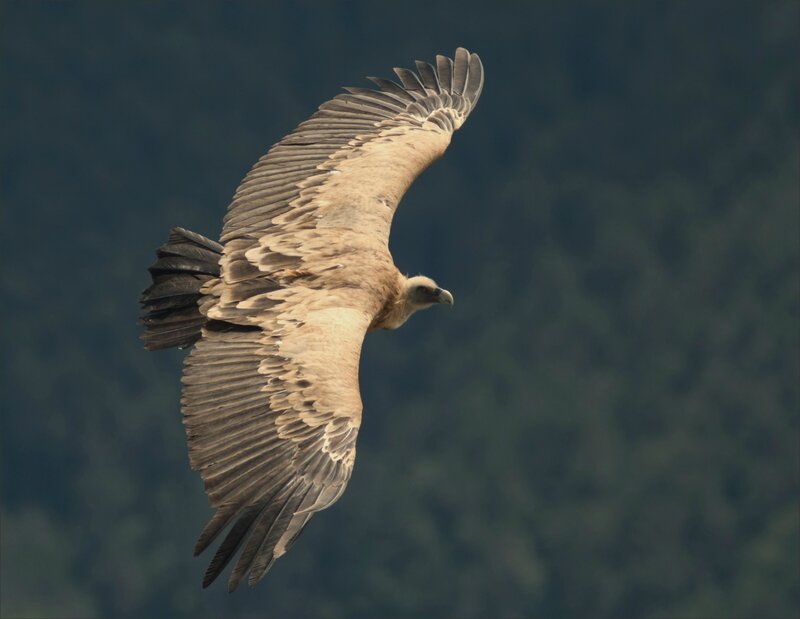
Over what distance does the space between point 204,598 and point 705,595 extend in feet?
77.8

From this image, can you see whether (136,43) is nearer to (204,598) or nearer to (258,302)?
(204,598)

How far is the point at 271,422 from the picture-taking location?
59.5ft

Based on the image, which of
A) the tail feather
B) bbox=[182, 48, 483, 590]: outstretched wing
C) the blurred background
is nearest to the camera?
bbox=[182, 48, 483, 590]: outstretched wing

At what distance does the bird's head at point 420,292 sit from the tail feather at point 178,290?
2.07 metres

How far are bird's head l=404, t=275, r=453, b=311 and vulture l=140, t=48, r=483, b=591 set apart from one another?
2cm

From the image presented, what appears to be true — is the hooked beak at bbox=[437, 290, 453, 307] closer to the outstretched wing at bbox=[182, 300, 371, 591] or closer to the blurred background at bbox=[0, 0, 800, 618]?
the outstretched wing at bbox=[182, 300, 371, 591]

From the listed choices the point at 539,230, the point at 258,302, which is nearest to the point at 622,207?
the point at 539,230

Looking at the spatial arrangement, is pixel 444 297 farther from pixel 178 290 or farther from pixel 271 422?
pixel 271 422

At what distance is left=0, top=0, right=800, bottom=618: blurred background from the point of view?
91.9 m

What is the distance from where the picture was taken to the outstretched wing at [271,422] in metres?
17.3

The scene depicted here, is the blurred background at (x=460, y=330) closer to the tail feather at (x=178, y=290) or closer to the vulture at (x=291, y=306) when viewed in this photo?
the vulture at (x=291, y=306)

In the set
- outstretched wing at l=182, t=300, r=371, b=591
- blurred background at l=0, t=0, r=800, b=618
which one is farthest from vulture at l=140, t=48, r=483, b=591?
blurred background at l=0, t=0, r=800, b=618

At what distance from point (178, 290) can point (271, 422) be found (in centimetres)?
245

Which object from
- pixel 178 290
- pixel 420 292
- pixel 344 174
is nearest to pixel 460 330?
pixel 344 174
